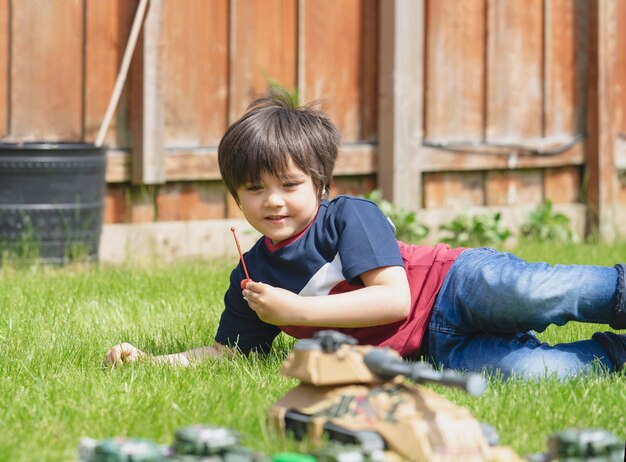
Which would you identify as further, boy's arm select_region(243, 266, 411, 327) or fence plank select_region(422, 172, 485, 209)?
fence plank select_region(422, 172, 485, 209)

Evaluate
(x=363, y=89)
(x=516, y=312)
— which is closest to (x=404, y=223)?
(x=363, y=89)

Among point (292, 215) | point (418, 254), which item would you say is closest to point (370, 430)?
point (292, 215)

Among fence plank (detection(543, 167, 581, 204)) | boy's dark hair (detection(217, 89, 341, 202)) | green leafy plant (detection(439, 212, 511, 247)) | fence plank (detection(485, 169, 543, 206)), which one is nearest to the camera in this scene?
boy's dark hair (detection(217, 89, 341, 202))

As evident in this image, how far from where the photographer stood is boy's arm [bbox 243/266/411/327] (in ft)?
9.62

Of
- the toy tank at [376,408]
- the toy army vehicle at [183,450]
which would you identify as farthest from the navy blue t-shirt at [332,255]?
the toy army vehicle at [183,450]

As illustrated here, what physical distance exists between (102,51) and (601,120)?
3.32m

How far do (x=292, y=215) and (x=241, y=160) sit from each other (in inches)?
8.2

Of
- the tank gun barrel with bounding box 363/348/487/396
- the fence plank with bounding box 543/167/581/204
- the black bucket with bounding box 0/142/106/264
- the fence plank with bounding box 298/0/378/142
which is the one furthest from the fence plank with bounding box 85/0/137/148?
the tank gun barrel with bounding box 363/348/487/396

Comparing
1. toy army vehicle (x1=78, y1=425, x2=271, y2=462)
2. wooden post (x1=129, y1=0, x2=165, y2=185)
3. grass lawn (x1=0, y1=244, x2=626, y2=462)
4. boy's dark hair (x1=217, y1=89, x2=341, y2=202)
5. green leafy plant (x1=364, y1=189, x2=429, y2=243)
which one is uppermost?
wooden post (x1=129, y1=0, x2=165, y2=185)

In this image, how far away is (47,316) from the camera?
3891 millimetres

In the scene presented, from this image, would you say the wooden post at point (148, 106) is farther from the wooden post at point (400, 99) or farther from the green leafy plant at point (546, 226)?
the green leafy plant at point (546, 226)

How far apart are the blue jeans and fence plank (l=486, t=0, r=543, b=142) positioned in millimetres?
3722

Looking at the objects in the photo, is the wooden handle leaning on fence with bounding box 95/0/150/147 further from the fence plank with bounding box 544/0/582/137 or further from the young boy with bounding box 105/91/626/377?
the fence plank with bounding box 544/0/582/137

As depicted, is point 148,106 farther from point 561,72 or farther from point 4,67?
point 561,72
